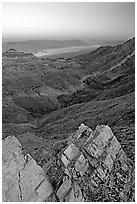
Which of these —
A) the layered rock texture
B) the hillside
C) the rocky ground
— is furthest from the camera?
the hillside

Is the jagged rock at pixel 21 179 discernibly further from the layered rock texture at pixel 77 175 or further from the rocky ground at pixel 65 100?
the rocky ground at pixel 65 100

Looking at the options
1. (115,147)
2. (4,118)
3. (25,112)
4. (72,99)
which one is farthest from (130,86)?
(115,147)

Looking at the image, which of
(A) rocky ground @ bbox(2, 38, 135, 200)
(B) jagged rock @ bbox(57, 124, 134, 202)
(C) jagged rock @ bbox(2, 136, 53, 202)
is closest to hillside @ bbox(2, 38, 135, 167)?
(A) rocky ground @ bbox(2, 38, 135, 200)

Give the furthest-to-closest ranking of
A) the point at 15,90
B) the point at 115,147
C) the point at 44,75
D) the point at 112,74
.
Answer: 1. the point at 112,74
2. the point at 44,75
3. the point at 15,90
4. the point at 115,147

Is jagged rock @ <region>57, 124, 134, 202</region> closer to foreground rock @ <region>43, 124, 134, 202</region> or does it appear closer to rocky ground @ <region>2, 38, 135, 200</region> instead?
foreground rock @ <region>43, 124, 134, 202</region>

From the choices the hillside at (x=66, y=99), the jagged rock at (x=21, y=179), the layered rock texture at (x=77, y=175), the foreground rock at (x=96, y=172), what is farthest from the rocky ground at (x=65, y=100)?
the jagged rock at (x=21, y=179)

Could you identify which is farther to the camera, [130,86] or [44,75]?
[44,75]

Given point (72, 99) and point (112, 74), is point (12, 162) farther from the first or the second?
point (112, 74)
